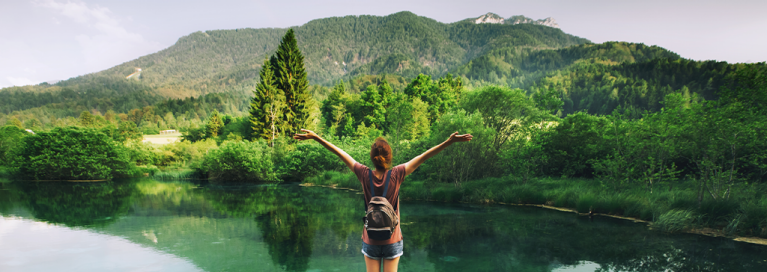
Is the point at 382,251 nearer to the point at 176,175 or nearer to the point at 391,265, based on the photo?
the point at 391,265

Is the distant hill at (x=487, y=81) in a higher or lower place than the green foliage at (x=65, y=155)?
higher

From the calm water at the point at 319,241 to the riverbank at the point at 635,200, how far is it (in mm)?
916

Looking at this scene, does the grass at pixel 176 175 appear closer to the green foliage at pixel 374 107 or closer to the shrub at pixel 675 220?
the green foliage at pixel 374 107

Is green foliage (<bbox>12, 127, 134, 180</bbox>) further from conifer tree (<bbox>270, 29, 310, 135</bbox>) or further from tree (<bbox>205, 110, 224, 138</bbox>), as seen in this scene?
tree (<bbox>205, 110, 224, 138</bbox>)

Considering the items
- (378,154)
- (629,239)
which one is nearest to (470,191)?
(629,239)

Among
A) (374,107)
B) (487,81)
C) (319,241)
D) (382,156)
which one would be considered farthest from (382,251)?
(487,81)

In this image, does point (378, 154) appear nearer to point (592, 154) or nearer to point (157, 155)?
point (592, 154)

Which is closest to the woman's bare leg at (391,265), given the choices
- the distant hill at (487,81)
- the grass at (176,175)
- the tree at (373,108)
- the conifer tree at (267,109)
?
the distant hill at (487,81)

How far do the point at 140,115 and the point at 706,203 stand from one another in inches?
4563

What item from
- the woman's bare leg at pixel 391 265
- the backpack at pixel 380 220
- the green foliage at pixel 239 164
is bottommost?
the green foliage at pixel 239 164

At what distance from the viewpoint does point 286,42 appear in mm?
41719

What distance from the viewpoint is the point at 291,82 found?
4159cm

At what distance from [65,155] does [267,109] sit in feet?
56.8

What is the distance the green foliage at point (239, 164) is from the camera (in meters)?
28.4
